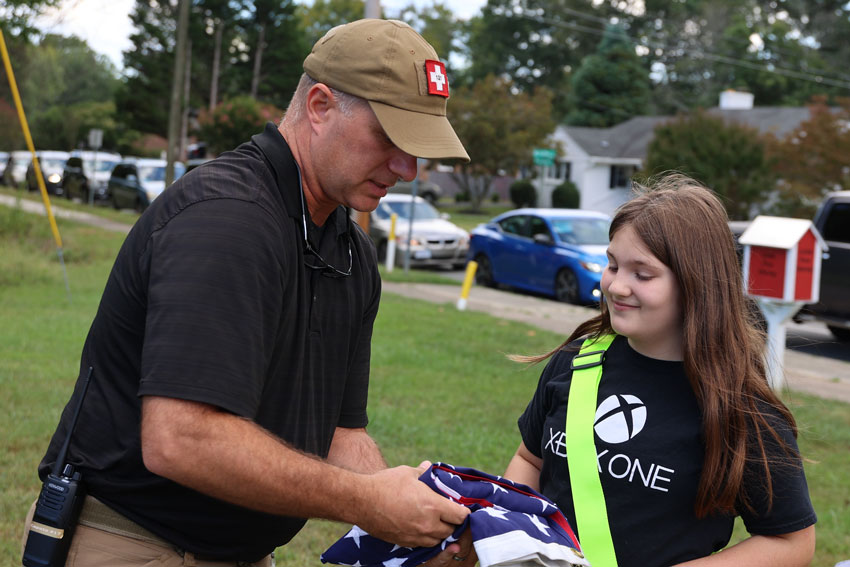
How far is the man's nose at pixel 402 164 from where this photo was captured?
2.36 m

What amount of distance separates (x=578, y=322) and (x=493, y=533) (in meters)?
11.0

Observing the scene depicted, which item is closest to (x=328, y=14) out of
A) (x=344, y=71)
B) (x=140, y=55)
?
(x=140, y=55)

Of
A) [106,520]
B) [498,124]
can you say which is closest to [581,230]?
[106,520]

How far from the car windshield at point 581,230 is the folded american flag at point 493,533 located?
47.5 ft

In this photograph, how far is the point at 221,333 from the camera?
188cm

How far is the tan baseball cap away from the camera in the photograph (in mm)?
2246

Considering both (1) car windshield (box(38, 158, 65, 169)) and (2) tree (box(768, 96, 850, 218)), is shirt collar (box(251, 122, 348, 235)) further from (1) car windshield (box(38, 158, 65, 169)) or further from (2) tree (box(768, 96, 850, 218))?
(1) car windshield (box(38, 158, 65, 169))

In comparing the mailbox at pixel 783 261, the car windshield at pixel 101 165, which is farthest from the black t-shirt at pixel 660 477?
the car windshield at pixel 101 165

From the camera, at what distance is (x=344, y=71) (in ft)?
7.40

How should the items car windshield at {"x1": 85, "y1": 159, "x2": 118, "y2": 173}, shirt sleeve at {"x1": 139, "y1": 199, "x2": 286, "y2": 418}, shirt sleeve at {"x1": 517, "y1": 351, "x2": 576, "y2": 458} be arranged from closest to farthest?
shirt sleeve at {"x1": 139, "y1": 199, "x2": 286, "y2": 418} < shirt sleeve at {"x1": 517, "y1": 351, "x2": 576, "y2": 458} < car windshield at {"x1": 85, "y1": 159, "x2": 118, "y2": 173}

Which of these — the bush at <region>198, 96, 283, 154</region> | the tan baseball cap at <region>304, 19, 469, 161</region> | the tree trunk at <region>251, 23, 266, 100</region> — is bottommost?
the tan baseball cap at <region>304, 19, 469, 161</region>

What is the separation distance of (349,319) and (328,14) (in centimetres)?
7513

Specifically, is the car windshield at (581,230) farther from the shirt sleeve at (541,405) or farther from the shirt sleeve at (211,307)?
the shirt sleeve at (211,307)

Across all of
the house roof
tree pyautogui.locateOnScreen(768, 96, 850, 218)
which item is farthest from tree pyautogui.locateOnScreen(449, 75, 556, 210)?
tree pyautogui.locateOnScreen(768, 96, 850, 218)
